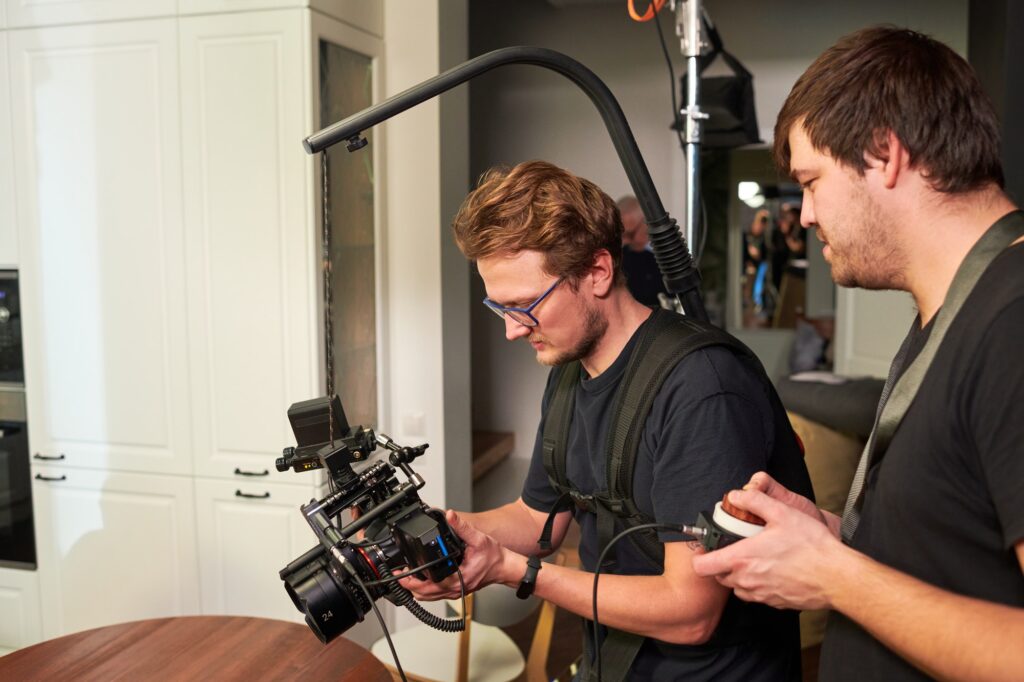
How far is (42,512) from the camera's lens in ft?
10.4

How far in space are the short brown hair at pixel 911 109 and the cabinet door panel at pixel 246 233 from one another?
2033 millimetres

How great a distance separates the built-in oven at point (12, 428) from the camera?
10.2 feet

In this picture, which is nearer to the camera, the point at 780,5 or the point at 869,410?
the point at 869,410

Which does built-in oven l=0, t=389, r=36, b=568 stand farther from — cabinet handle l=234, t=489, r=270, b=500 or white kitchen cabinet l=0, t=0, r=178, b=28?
white kitchen cabinet l=0, t=0, r=178, b=28

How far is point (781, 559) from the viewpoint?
38.6 inches

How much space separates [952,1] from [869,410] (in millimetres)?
2672

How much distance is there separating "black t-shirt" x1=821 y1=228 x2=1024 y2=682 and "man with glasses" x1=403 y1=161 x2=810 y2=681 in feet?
0.92

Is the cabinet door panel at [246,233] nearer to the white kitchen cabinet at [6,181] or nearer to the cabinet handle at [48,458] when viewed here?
the cabinet handle at [48,458]

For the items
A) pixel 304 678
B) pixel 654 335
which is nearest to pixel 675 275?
pixel 654 335

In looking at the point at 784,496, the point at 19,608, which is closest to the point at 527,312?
the point at 784,496

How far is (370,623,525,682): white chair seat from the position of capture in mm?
2516

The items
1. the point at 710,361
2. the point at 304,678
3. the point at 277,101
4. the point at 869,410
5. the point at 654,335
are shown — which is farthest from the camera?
the point at 869,410

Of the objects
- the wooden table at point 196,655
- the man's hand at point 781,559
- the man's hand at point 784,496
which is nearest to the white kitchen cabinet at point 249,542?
the wooden table at point 196,655

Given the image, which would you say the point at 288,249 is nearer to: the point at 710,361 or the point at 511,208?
the point at 511,208
